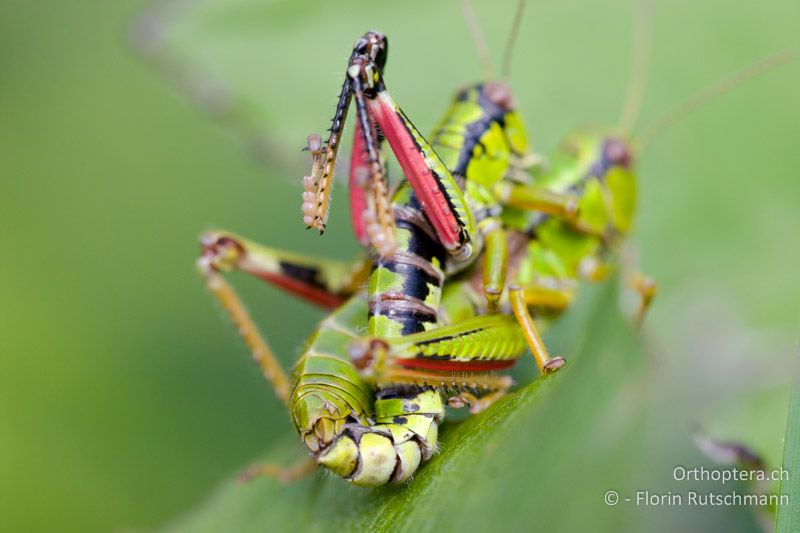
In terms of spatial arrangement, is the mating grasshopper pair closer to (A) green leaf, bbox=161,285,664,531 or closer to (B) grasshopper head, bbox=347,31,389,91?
(B) grasshopper head, bbox=347,31,389,91

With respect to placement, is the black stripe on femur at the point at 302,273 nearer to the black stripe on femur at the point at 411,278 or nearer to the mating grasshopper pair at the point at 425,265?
the mating grasshopper pair at the point at 425,265

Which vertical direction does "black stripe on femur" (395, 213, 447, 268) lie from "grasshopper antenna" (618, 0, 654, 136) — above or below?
below

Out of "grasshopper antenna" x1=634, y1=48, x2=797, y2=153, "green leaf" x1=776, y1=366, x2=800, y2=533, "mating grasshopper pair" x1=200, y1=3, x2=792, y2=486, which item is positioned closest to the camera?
"green leaf" x1=776, y1=366, x2=800, y2=533

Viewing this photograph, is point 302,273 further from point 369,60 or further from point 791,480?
point 791,480

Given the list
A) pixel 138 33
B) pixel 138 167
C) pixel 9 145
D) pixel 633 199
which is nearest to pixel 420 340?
pixel 633 199

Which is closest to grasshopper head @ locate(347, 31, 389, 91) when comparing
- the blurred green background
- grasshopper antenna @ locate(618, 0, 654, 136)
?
the blurred green background

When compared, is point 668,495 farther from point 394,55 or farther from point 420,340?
point 394,55

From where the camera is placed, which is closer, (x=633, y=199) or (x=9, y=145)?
(x=633, y=199)
